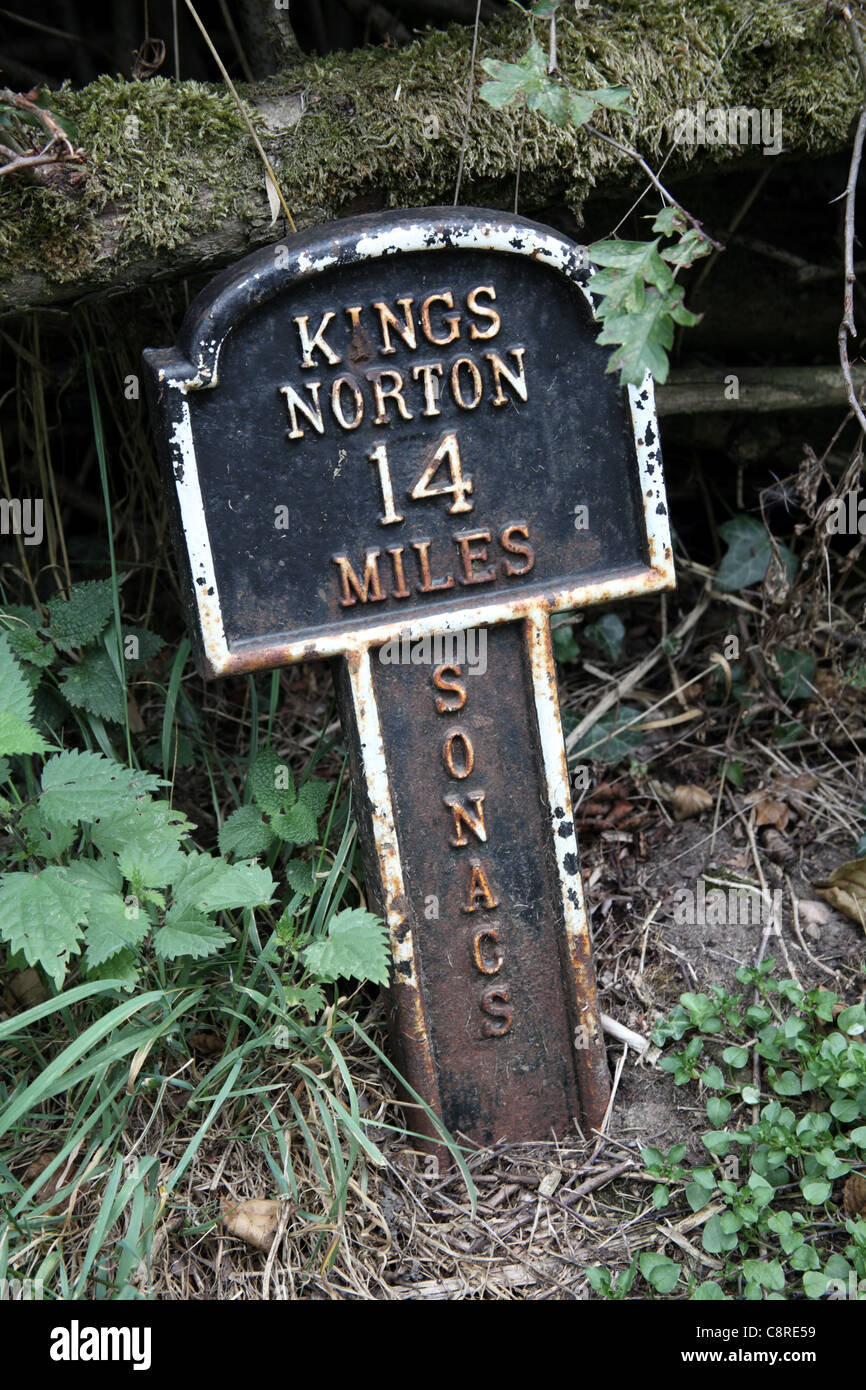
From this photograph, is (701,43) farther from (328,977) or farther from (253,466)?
(328,977)

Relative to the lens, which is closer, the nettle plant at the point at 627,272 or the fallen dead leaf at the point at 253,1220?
the nettle plant at the point at 627,272

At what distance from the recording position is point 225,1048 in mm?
2039

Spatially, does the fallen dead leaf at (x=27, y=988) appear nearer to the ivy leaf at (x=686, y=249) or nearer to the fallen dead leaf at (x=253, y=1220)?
the fallen dead leaf at (x=253, y=1220)

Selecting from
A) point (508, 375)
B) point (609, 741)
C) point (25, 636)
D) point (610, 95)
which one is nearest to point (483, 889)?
point (609, 741)

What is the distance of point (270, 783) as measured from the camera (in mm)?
2254

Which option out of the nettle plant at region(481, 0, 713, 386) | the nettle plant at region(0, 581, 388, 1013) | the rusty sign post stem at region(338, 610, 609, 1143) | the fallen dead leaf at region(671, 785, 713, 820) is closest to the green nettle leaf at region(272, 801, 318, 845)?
the nettle plant at region(0, 581, 388, 1013)

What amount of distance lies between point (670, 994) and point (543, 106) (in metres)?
1.63

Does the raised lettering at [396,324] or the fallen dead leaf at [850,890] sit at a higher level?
the raised lettering at [396,324]

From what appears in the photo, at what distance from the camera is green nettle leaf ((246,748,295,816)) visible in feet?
7.31

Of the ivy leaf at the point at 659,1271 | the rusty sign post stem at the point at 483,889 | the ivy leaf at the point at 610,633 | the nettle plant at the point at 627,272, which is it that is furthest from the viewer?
the ivy leaf at the point at 610,633

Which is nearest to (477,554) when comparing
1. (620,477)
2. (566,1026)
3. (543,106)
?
(620,477)

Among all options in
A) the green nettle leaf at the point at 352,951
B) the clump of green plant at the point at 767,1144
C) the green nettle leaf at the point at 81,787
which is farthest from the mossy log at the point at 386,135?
the clump of green plant at the point at 767,1144

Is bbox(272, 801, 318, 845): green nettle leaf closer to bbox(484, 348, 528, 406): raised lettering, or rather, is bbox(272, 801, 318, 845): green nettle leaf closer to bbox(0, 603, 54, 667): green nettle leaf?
bbox(0, 603, 54, 667): green nettle leaf

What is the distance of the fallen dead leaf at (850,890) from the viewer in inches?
92.9
